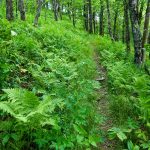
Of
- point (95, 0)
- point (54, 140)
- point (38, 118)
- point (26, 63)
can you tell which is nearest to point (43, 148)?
point (54, 140)

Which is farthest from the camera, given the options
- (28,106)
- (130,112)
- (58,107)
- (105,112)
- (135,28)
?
(135,28)

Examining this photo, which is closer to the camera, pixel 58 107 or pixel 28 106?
pixel 28 106

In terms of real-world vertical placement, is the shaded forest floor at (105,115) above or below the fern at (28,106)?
below

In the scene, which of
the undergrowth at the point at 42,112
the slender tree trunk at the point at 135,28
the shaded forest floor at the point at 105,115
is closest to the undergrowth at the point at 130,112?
the shaded forest floor at the point at 105,115

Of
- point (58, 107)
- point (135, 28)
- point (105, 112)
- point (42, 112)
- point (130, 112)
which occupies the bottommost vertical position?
point (105, 112)

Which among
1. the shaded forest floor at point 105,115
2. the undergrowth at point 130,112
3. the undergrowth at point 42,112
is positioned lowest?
the shaded forest floor at point 105,115

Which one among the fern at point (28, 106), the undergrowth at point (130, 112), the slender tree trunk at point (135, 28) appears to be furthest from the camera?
the slender tree trunk at point (135, 28)

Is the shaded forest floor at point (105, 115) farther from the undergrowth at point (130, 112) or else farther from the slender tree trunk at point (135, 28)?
the slender tree trunk at point (135, 28)

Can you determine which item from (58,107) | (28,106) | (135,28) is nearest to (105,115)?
(58,107)

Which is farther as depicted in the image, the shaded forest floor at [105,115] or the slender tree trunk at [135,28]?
the slender tree trunk at [135,28]

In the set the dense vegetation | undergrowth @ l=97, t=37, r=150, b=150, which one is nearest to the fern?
the dense vegetation

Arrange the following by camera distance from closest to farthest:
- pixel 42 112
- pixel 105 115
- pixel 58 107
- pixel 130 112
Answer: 1. pixel 42 112
2. pixel 58 107
3. pixel 130 112
4. pixel 105 115

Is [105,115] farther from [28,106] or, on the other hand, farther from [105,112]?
[28,106]

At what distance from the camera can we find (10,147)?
15.6 ft
